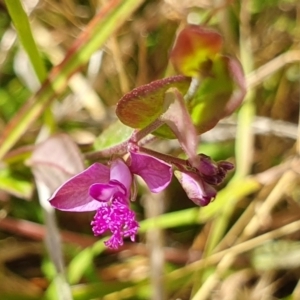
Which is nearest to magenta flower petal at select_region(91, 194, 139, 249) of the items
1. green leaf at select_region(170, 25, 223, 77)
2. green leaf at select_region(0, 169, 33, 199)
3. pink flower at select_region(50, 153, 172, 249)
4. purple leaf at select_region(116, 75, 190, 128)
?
pink flower at select_region(50, 153, 172, 249)

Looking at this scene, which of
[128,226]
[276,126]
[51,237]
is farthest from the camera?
[276,126]

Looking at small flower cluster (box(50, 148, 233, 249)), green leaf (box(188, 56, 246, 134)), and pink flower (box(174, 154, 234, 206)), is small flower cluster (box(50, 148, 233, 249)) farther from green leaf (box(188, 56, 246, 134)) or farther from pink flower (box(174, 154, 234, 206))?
green leaf (box(188, 56, 246, 134))

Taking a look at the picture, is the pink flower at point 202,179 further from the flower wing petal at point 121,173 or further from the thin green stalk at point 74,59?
the thin green stalk at point 74,59

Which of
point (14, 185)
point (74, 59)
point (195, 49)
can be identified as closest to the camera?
point (195, 49)

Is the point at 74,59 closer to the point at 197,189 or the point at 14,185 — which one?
the point at 14,185

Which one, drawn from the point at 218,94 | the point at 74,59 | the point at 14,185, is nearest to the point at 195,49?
the point at 218,94

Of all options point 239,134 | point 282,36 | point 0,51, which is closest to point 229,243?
point 239,134

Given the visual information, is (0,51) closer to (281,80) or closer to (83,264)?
(83,264)
